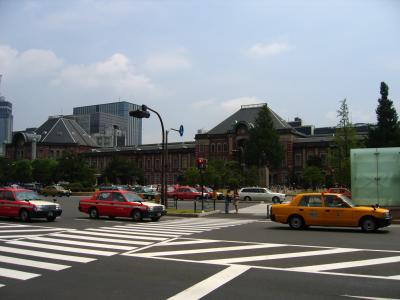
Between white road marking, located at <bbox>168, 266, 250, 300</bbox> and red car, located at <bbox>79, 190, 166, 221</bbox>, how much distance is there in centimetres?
1319

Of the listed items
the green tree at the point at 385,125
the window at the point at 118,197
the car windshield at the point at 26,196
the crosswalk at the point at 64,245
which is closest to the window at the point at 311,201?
the crosswalk at the point at 64,245

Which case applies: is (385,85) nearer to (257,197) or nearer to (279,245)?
(257,197)

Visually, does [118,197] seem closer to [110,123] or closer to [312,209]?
[312,209]

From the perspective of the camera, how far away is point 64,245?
14.0m

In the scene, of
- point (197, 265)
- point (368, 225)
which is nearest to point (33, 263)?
point (197, 265)

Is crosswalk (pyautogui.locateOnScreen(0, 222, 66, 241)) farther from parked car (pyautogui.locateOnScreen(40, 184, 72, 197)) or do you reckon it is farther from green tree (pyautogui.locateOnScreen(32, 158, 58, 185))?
green tree (pyautogui.locateOnScreen(32, 158, 58, 185))

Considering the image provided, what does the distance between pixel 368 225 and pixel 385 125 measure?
47419 mm

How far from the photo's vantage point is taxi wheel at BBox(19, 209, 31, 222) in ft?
72.6

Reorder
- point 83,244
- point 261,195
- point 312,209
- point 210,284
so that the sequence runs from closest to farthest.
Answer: point 210,284
point 83,244
point 312,209
point 261,195

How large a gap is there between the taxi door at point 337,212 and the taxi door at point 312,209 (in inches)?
9.3

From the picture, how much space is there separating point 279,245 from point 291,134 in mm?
87657

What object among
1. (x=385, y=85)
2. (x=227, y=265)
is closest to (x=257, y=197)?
(x=385, y=85)

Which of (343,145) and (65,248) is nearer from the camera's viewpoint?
(65,248)

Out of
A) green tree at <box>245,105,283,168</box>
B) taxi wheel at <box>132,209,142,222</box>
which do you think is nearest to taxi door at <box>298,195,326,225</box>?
taxi wheel at <box>132,209,142,222</box>
